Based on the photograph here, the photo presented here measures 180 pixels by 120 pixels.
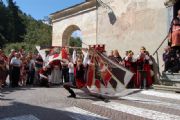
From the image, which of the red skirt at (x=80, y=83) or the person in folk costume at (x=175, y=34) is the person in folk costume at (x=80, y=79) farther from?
the person in folk costume at (x=175, y=34)

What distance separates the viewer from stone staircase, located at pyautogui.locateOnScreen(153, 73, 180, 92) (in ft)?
46.6

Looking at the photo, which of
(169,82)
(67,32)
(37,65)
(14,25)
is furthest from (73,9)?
(14,25)

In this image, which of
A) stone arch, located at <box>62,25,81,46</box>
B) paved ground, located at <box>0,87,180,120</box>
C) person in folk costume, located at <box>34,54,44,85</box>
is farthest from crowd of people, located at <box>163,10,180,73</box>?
stone arch, located at <box>62,25,81,46</box>

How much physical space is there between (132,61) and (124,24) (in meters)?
3.82

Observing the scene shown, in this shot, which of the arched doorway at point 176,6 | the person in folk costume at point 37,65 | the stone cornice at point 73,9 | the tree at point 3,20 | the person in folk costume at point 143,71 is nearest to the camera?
the person in folk costume at point 143,71

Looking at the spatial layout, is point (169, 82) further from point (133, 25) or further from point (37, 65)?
point (37, 65)

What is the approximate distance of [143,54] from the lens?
15367mm

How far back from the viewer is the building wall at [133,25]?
649 inches

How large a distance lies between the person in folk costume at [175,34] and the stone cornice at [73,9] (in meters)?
6.92

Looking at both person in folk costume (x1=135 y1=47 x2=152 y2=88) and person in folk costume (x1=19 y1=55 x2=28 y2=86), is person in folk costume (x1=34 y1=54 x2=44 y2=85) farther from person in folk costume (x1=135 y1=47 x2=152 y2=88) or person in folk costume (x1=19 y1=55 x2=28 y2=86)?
person in folk costume (x1=135 y1=47 x2=152 y2=88)

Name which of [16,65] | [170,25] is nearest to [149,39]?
[170,25]

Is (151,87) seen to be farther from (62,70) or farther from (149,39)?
(62,70)

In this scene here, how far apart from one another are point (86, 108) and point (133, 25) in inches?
374

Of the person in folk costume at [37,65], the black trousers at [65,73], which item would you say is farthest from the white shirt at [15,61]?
the black trousers at [65,73]
